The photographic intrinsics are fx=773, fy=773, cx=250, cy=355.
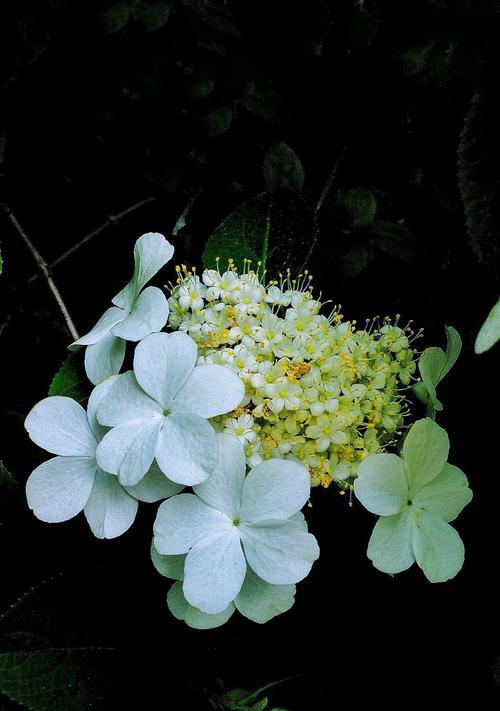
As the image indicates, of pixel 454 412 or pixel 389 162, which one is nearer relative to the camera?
pixel 454 412

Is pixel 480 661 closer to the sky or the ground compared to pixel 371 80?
closer to the ground

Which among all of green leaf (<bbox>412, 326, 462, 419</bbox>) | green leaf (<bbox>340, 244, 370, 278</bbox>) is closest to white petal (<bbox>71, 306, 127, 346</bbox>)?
green leaf (<bbox>412, 326, 462, 419</bbox>)

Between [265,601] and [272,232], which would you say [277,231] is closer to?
[272,232]

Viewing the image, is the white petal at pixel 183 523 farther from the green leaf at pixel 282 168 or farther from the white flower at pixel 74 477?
the green leaf at pixel 282 168

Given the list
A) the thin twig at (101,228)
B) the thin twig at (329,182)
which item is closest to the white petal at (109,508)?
the thin twig at (101,228)

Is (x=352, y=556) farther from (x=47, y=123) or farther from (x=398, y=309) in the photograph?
(x=47, y=123)

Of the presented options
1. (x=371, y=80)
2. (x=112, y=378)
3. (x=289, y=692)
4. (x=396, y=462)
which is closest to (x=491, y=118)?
(x=371, y=80)

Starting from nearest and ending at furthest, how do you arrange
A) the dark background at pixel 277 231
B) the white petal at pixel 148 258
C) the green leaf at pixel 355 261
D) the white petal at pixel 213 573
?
the white petal at pixel 213 573 < the white petal at pixel 148 258 < the dark background at pixel 277 231 < the green leaf at pixel 355 261
